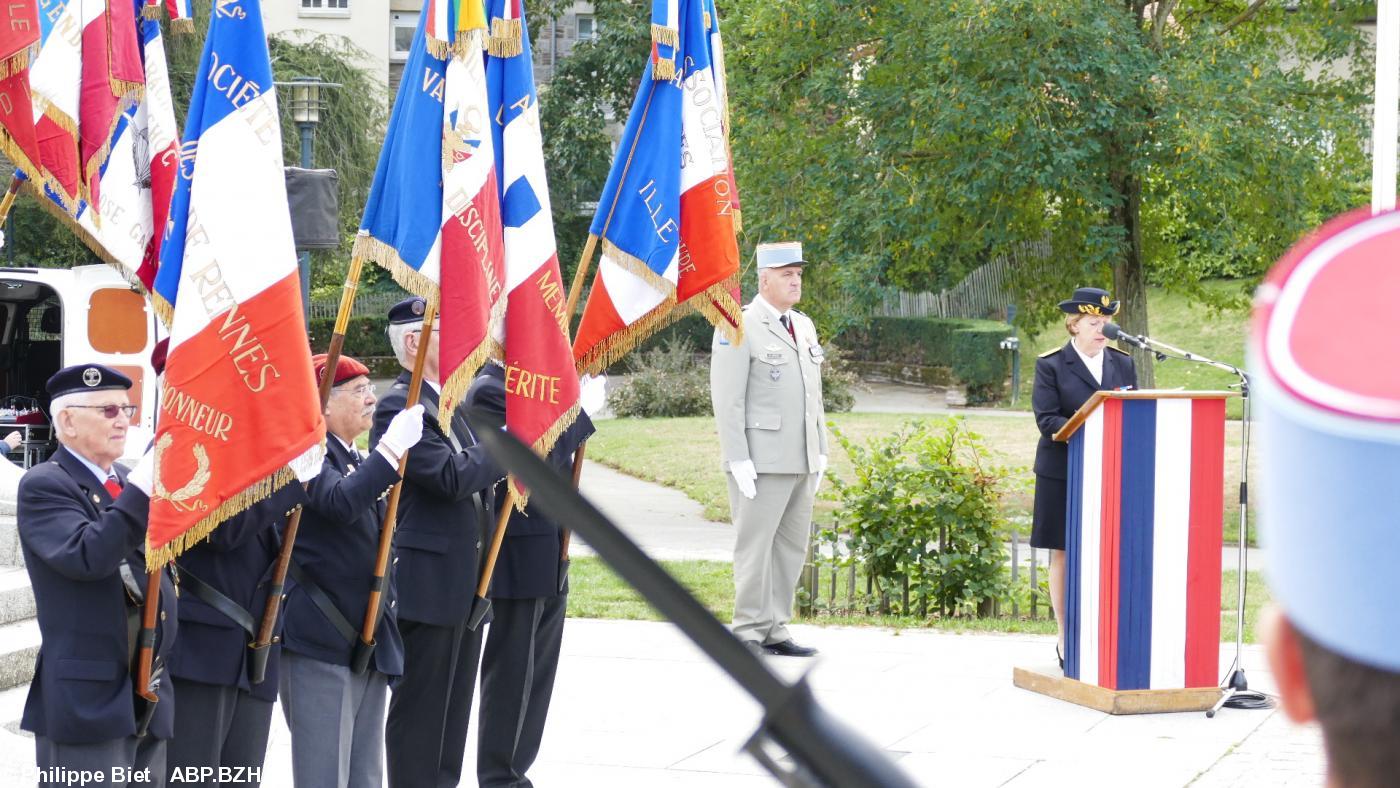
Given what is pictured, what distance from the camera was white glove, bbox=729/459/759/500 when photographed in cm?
827

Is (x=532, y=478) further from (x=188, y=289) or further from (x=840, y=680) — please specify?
(x=840, y=680)

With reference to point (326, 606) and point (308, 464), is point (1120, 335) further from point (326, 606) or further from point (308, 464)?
point (308, 464)

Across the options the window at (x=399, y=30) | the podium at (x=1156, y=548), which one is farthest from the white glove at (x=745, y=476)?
the window at (x=399, y=30)

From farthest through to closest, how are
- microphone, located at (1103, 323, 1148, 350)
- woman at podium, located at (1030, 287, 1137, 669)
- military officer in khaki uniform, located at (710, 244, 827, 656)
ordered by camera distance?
military officer in khaki uniform, located at (710, 244, 827, 656)
woman at podium, located at (1030, 287, 1137, 669)
microphone, located at (1103, 323, 1148, 350)

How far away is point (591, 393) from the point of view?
608 centimetres

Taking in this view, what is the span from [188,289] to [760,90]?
11917mm

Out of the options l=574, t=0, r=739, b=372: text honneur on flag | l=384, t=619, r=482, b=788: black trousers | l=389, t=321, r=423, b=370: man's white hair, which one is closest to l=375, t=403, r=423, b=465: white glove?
l=389, t=321, r=423, b=370: man's white hair

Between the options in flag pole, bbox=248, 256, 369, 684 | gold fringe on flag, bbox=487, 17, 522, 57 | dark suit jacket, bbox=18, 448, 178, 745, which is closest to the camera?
dark suit jacket, bbox=18, 448, 178, 745

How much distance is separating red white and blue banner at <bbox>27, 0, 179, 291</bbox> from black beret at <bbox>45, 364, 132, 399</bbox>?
90cm

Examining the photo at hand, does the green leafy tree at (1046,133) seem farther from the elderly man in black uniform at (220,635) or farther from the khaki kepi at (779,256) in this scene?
the elderly man in black uniform at (220,635)

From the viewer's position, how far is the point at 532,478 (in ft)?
3.11

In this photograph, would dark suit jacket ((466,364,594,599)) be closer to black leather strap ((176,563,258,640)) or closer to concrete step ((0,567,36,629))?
black leather strap ((176,563,258,640))

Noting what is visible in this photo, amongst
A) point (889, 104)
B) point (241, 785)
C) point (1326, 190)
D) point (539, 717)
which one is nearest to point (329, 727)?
point (241, 785)

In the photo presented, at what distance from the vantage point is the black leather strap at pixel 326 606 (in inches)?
188
